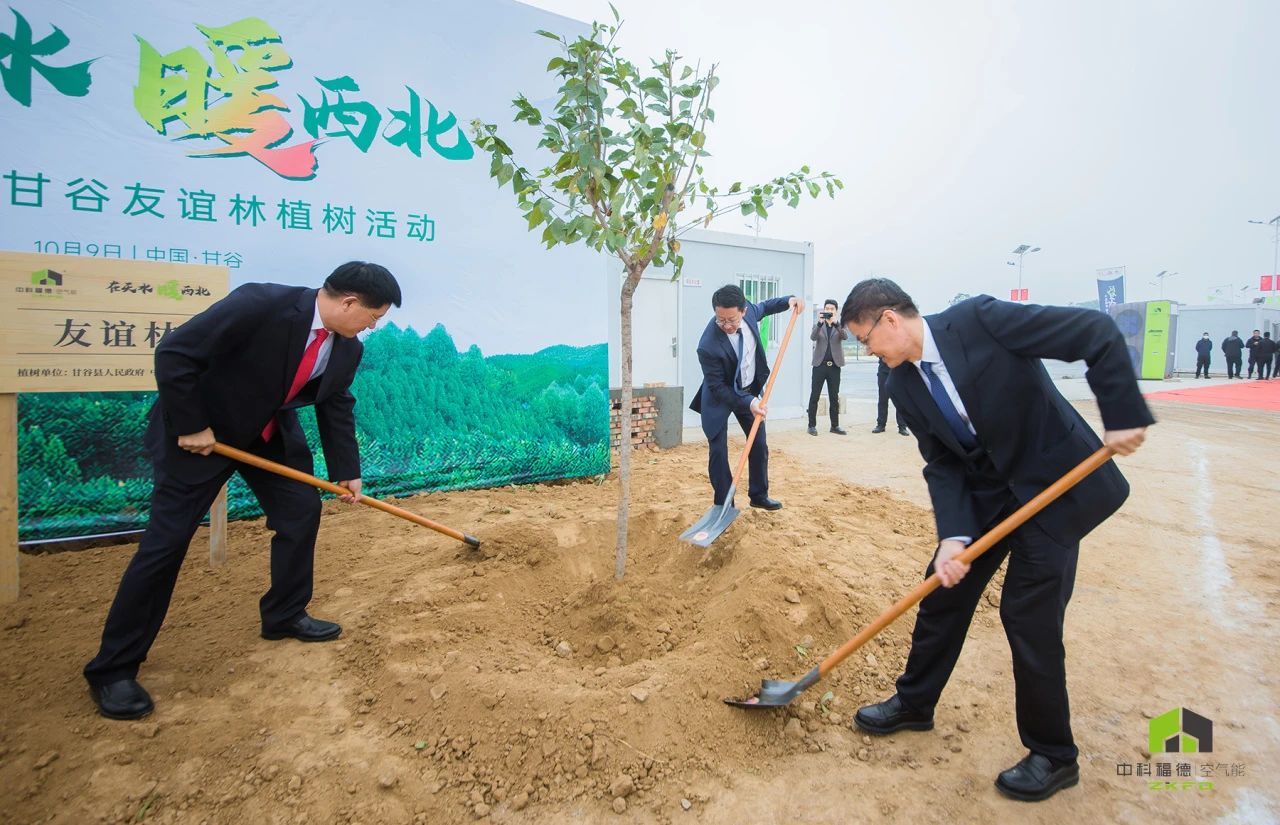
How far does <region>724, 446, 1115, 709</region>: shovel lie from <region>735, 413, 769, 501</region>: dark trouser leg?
2.44 m

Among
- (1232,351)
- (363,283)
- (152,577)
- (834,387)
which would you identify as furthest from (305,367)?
(1232,351)

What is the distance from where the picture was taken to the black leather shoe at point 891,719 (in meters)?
2.45

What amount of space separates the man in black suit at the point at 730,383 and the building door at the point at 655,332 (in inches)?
145

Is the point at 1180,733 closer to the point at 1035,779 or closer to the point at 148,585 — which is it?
the point at 1035,779

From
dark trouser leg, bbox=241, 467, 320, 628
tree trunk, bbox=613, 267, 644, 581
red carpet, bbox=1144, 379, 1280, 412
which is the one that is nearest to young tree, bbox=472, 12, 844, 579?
tree trunk, bbox=613, 267, 644, 581

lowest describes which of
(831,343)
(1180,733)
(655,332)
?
(1180,733)

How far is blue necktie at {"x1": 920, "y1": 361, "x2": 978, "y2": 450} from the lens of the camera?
2172mm

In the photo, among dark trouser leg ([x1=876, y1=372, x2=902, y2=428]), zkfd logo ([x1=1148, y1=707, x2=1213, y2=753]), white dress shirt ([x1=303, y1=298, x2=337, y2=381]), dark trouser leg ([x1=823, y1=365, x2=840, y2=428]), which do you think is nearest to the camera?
zkfd logo ([x1=1148, y1=707, x2=1213, y2=753])

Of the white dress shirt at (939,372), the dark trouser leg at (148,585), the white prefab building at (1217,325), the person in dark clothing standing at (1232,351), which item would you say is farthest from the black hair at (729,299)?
the white prefab building at (1217,325)

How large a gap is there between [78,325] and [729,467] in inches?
158

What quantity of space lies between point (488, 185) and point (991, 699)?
5.11 metres

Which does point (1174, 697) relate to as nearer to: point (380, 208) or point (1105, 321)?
point (1105, 321)

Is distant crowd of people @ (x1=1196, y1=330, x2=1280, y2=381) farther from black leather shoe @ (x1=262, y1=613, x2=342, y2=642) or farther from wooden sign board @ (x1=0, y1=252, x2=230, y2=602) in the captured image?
wooden sign board @ (x1=0, y1=252, x2=230, y2=602)

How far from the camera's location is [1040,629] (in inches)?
80.7
